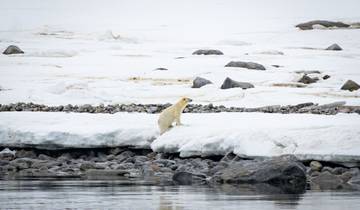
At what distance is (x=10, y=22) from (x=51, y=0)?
23.4 m

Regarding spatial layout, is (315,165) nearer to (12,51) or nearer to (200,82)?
(200,82)

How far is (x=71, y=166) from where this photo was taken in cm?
1930

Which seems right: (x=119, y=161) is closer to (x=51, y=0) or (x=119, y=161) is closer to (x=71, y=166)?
(x=71, y=166)

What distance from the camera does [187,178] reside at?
645 inches

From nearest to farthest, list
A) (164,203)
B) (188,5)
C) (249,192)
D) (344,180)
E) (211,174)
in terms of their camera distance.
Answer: (164,203)
(249,192)
(344,180)
(211,174)
(188,5)

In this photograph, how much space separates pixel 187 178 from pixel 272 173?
5.56ft

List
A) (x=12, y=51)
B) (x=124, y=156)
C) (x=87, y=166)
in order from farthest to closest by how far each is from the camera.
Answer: (x=12, y=51) < (x=124, y=156) < (x=87, y=166)

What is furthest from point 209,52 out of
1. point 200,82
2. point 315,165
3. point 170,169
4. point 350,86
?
point 315,165

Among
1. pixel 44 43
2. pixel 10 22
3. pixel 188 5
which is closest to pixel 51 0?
pixel 188 5

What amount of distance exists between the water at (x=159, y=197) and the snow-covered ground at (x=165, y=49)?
12922mm

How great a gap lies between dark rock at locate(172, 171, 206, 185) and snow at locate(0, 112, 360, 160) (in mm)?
1164

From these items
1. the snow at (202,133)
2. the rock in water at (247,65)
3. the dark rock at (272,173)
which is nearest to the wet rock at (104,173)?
the snow at (202,133)

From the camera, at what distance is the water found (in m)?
12.6

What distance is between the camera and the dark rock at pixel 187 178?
53.3 ft
